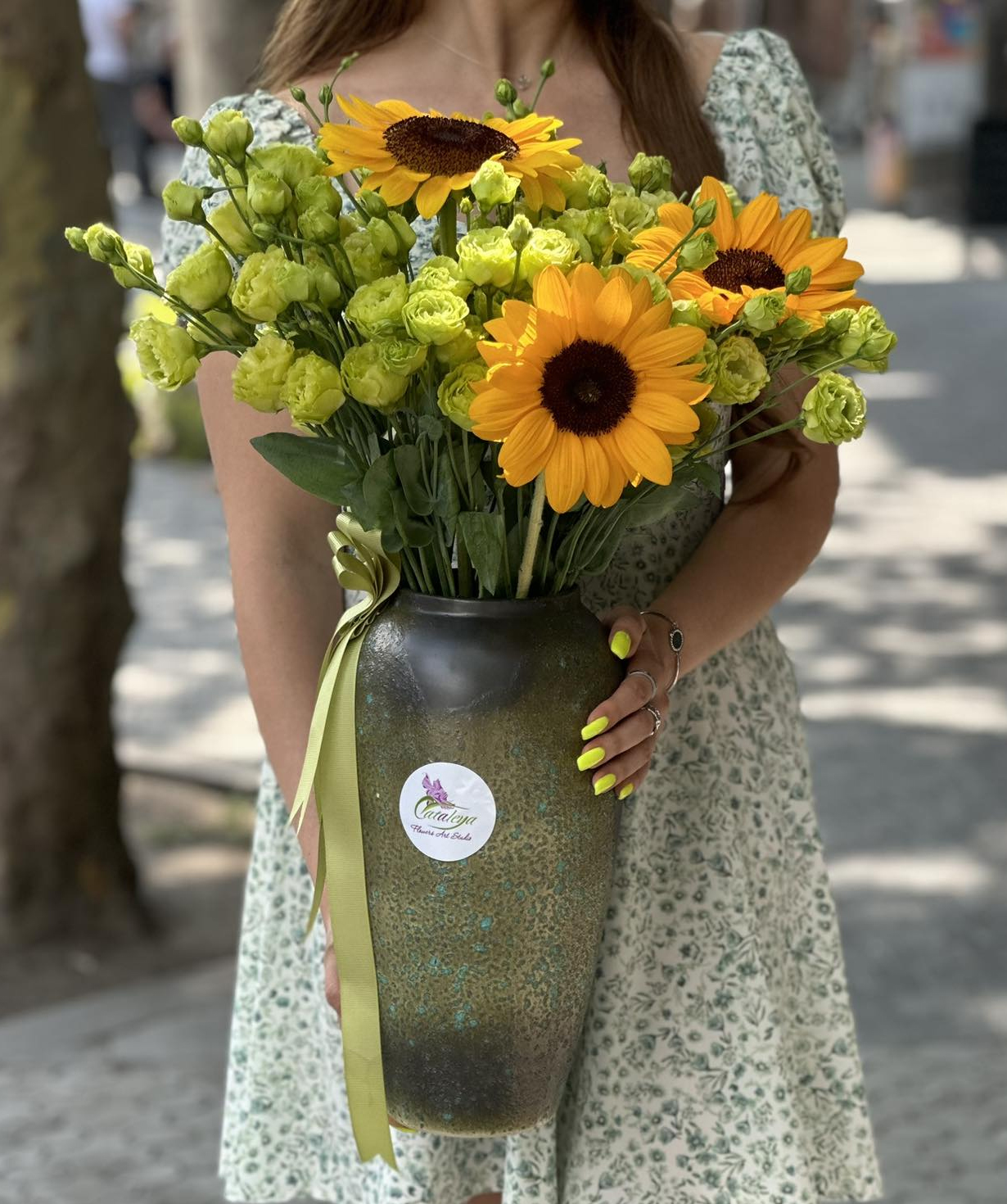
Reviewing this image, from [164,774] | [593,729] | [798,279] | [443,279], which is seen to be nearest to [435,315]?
[443,279]

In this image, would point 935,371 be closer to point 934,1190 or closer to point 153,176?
point 934,1190

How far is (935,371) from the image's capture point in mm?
10336

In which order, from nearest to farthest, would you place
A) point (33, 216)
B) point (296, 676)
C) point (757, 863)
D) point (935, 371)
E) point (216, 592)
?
point (296, 676)
point (757, 863)
point (33, 216)
point (216, 592)
point (935, 371)

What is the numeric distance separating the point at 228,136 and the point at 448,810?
1.79ft

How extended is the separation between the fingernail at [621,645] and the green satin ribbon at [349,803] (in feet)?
0.63

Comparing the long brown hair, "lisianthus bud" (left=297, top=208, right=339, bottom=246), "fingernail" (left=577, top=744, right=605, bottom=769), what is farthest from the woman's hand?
the long brown hair

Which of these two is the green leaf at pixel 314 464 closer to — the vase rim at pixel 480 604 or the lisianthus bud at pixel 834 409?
the vase rim at pixel 480 604

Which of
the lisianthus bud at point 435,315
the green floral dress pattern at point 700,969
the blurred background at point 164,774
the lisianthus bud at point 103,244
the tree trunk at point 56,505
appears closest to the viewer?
the lisianthus bud at point 435,315

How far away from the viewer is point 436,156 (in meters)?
1.32

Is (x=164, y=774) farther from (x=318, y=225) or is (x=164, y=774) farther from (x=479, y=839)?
(x=318, y=225)

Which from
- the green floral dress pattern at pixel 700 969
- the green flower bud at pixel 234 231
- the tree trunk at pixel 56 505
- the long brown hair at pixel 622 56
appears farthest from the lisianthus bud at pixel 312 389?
the tree trunk at pixel 56 505

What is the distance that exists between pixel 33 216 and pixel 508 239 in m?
2.71

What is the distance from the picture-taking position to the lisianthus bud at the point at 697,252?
130cm

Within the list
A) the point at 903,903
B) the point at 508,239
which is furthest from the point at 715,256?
the point at 903,903
